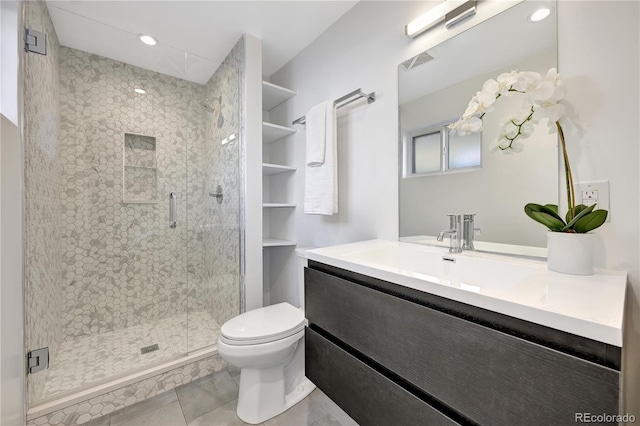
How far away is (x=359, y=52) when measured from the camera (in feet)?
5.31

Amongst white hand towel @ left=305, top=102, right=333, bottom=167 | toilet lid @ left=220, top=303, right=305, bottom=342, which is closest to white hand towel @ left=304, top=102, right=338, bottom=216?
white hand towel @ left=305, top=102, right=333, bottom=167

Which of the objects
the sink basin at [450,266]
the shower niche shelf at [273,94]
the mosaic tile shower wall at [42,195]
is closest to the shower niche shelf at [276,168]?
the shower niche shelf at [273,94]

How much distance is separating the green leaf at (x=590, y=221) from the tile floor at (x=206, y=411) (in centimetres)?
132

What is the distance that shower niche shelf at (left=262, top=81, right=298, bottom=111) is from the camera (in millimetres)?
2070

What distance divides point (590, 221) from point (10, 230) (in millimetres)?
2117

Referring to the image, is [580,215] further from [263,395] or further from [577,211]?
[263,395]

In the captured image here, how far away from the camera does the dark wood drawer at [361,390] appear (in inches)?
27.5

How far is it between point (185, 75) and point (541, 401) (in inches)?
107

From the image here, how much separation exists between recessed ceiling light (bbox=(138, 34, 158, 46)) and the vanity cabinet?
210cm

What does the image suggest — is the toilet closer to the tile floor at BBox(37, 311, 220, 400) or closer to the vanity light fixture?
the tile floor at BBox(37, 311, 220, 400)

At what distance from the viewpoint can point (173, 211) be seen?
87.7 inches

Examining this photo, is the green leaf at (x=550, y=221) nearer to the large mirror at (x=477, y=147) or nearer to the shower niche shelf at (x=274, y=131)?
the large mirror at (x=477, y=147)

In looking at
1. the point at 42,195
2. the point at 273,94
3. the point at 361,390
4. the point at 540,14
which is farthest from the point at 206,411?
the point at 540,14

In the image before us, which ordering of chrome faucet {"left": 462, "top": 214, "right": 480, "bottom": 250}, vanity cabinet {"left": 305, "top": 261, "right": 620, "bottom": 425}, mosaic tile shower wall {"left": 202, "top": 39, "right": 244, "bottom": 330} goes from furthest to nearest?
mosaic tile shower wall {"left": 202, "top": 39, "right": 244, "bottom": 330}, chrome faucet {"left": 462, "top": 214, "right": 480, "bottom": 250}, vanity cabinet {"left": 305, "top": 261, "right": 620, "bottom": 425}
